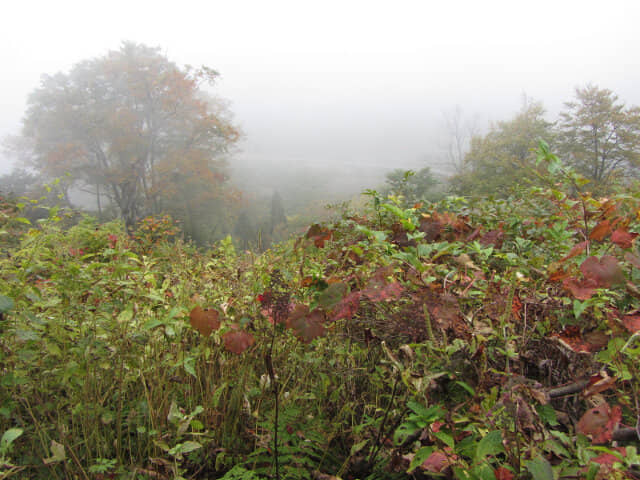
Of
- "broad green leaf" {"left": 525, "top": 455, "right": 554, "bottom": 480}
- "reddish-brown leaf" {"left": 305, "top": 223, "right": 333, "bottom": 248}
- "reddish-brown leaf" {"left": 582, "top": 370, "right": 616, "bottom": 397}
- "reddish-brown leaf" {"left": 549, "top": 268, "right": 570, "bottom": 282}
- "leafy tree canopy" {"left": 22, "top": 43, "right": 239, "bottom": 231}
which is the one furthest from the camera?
"leafy tree canopy" {"left": 22, "top": 43, "right": 239, "bottom": 231}

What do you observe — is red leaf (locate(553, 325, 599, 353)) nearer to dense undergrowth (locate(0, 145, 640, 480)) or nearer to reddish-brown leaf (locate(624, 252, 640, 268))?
dense undergrowth (locate(0, 145, 640, 480))

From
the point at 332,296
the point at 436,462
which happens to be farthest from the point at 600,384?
the point at 332,296

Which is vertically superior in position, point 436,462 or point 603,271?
point 603,271

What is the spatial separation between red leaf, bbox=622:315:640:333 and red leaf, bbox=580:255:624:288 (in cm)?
10

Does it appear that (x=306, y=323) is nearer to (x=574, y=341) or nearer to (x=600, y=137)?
(x=574, y=341)

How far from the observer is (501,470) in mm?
765

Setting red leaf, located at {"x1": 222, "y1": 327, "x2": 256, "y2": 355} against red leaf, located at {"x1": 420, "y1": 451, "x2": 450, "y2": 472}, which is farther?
red leaf, located at {"x1": 222, "y1": 327, "x2": 256, "y2": 355}

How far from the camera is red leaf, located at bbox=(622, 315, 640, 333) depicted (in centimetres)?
85

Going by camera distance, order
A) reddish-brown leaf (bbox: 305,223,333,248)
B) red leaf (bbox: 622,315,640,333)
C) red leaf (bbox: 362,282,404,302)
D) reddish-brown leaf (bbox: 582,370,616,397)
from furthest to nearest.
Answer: reddish-brown leaf (bbox: 305,223,333,248), red leaf (bbox: 362,282,404,302), red leaf (bbox: 622,315,640,333), reddish-brown leaf (bbox: 582,370,616,397)

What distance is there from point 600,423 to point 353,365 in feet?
2.75

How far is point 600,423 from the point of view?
68cm

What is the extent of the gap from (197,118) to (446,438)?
2044cm

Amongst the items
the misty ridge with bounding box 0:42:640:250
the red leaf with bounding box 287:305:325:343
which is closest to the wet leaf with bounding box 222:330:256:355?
the red leaf with bounding box 287:305:325:343

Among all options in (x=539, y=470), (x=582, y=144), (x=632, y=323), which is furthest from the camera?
(x=582, y=144)
